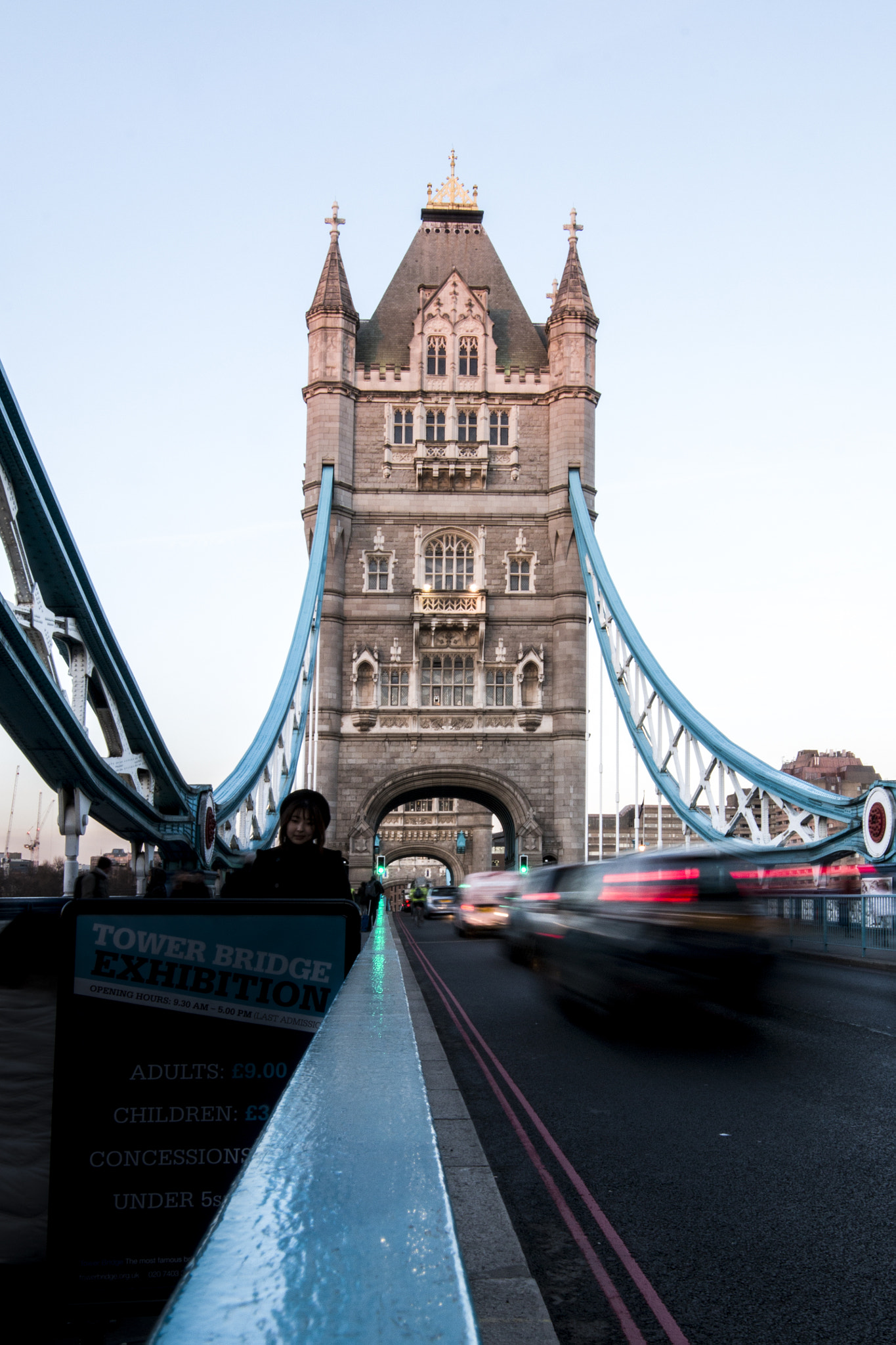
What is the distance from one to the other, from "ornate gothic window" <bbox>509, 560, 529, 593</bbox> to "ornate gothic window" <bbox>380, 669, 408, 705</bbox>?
4440mm

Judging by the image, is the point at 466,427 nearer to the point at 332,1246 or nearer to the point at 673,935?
the point at 673,935

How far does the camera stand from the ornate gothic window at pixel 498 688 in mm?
34781

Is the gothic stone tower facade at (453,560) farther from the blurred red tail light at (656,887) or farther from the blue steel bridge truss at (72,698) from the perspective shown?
the blurred red tail light at (656,887)

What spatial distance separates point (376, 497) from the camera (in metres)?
35.9

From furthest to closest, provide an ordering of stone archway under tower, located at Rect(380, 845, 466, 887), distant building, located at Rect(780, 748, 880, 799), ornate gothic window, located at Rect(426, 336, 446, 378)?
distant building, located at Rect(780, 748, 880, 799)
stone archway under tower, located at Rect(380, 845, 466, 887)
ornate gothic window, located at Rect(426, 336, 446, 378)

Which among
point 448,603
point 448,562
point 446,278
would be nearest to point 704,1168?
point 448,603

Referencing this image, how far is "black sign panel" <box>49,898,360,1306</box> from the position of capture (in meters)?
3.04

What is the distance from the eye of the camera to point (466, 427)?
121 feet

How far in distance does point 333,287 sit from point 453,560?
10.1 m

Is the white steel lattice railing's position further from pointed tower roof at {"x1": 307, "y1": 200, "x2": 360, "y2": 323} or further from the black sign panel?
the black sign panel

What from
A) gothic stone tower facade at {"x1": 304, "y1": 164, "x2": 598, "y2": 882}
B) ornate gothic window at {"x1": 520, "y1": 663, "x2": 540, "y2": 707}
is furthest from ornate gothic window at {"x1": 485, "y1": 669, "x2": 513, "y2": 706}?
ornate gothic window at {"x1": 520, "y1": 663, "x2": 540, "y2": 707}

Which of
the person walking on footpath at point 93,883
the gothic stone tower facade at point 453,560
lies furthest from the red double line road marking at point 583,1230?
the gothic stone tower facade at point 453,560

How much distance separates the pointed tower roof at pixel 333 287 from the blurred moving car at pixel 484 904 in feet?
69.9

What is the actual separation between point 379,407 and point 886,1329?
1398 inches
